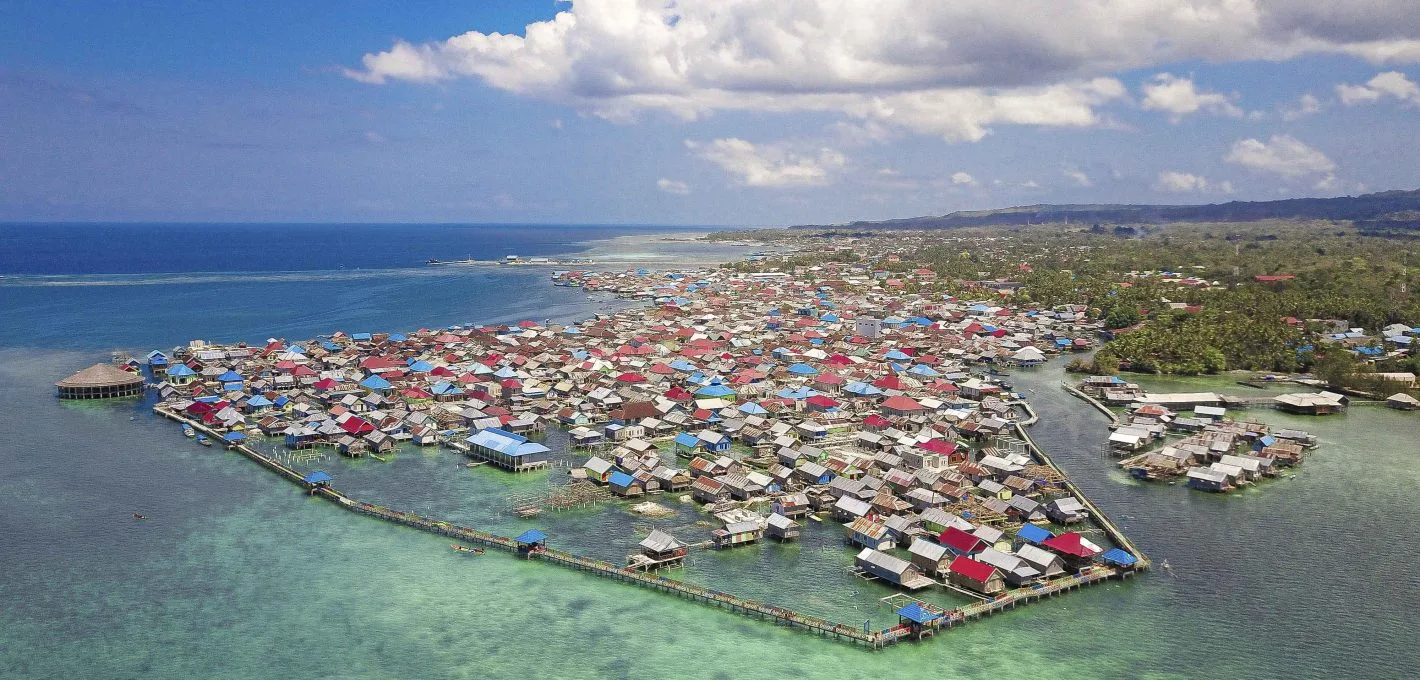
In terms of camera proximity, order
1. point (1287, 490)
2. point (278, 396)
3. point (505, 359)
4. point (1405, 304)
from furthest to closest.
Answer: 1. point (1405, 304)
2. point (505, 359)
3. point (278, 396)
4. point (1287, 490)

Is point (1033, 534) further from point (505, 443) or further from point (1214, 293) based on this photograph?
point (1214, 293)

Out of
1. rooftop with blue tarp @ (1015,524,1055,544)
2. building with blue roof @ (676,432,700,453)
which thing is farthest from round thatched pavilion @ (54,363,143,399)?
rooftop with blue tarp @ (1015,524,1055,544)

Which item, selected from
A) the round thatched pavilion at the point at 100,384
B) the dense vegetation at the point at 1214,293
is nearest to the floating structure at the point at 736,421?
the round thatched pavilion at the point at 100,384

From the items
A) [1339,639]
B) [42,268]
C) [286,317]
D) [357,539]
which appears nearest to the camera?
[1339,639]

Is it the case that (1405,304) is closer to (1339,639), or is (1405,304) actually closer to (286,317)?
(1339,639)

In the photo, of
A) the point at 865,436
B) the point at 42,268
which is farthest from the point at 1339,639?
the point at 42,268

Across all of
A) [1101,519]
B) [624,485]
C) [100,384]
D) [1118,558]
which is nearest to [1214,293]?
[1101,519]

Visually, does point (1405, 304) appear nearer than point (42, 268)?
Yes
